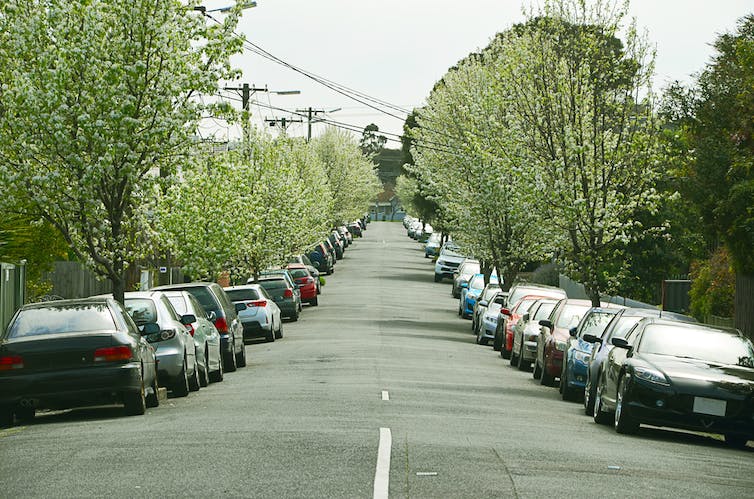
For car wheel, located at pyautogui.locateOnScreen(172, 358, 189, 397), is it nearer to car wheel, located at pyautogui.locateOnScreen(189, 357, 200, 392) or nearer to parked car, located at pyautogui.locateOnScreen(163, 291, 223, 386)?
car wheel, located at pyautogui.locateOnScreen(189, 357, 200, 392)

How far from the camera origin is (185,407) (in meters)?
→ 16.9

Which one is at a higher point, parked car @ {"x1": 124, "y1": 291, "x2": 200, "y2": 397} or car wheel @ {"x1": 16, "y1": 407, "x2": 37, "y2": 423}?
parked car @ {"x1": 124, "y1": 291, "x2": 200, "y2": 397}

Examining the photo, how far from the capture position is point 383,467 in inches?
421

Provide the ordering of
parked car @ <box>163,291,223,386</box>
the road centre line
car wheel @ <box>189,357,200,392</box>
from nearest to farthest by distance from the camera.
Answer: the road centre line → car wheel @ <box>189,357,200,392</box> → parked car @ <box>163,291,223,386</box>

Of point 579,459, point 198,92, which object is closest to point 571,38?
point 198,92

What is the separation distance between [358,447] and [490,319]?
2318cm

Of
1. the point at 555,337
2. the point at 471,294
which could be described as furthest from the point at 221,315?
the point at 471,294

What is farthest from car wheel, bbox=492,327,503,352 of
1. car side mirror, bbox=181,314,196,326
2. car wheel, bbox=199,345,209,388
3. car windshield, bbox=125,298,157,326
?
car windshield, bbox=125,298,157,326

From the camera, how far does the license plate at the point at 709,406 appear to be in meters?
14.7

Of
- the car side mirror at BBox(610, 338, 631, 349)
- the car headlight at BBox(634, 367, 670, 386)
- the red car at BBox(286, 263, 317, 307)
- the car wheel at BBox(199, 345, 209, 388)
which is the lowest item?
the red car at BBox(286, 263, 317, 307)

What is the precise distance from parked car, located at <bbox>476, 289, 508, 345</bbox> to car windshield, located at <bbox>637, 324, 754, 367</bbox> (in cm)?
1780

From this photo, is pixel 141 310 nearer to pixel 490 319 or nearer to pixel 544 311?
pixel 544 311

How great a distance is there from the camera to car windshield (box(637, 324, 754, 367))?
1588 cm

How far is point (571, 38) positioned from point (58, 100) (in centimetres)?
1367
